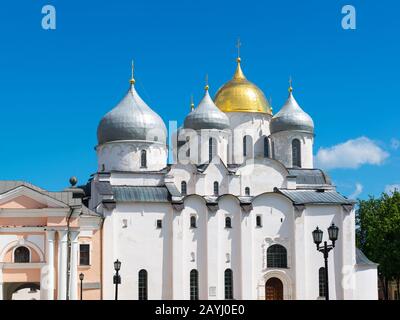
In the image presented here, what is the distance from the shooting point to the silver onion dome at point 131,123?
50188mm

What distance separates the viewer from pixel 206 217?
47.5m

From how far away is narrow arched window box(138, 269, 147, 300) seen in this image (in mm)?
46281

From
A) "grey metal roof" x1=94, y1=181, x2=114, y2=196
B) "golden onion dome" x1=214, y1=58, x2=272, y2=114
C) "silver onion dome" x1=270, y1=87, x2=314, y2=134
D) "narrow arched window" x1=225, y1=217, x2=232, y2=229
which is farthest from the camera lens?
"golden onion dome" x1=214, y1=58, x2=272, y2=114

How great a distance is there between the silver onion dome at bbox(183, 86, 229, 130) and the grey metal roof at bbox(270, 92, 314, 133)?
3738mm

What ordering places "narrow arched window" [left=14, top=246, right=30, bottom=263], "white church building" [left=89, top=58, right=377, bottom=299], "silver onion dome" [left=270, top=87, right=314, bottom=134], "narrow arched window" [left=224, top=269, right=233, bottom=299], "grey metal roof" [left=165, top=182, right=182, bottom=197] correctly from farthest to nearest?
"silver onion dome" [left=270, top=87, right=314, bottom=134], "grey metal roof" [left=165, top=182, right=182, bottom=197], "narrow arched window" [left=224, top=269, right=233, bottom=299], "white church building" [left=89, top=58, right=377, bottom=299], "narrow arched window" [left=14, top=246, right=30, bottom=263]

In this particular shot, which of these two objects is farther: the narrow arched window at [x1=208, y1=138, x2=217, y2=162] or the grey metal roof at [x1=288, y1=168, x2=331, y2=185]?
the grey metal roof at [x1=288, y1=168, x2=331, y2=185]

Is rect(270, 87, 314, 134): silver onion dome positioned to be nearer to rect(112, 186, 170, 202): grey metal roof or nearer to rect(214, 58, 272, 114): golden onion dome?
rect(214, 58, 272, 114): golden onion dome

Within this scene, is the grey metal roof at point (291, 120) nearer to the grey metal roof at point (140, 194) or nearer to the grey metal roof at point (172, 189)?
the grey metal roof at point (172, 189)

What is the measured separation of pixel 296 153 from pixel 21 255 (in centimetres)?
2344

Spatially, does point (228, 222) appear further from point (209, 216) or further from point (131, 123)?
point (131, 123)

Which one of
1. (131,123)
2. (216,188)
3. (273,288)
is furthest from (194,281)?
(131,123)

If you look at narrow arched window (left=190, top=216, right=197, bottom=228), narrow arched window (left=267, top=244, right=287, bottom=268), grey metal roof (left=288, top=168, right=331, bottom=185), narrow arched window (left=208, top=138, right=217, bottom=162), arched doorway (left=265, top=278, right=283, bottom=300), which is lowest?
arched doorway (left=265, top=278, right=283, bottom=300)

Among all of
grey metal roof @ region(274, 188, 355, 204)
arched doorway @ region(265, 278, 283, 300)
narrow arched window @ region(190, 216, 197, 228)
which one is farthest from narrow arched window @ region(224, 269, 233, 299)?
grey metal roof @ region(274, 188, 355, 204)
